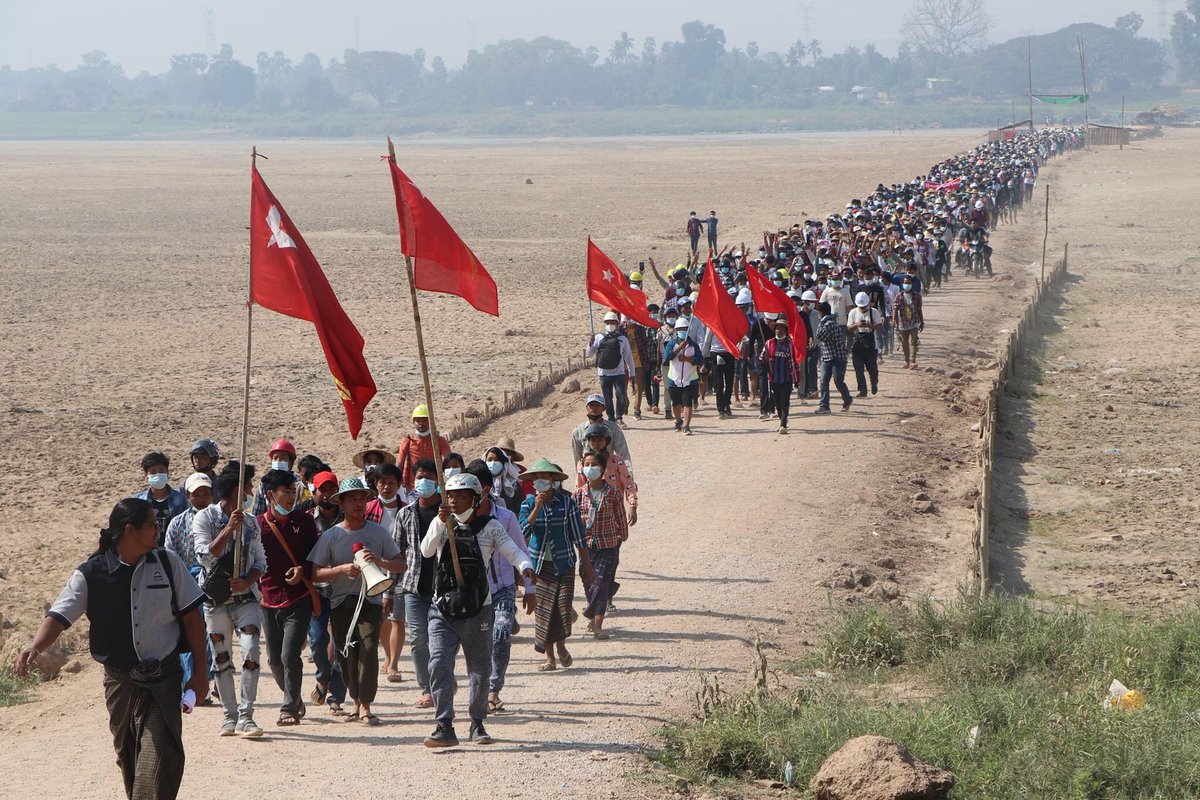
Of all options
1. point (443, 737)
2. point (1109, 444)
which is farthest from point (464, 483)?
point (1109, 444)

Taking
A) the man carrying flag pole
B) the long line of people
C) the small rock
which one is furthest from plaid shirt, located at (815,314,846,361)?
the small rock

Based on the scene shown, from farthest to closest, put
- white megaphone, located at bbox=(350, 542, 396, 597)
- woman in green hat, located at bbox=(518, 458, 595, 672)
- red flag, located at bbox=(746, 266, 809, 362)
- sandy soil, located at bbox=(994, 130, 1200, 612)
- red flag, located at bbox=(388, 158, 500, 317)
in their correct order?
red flag, located at bbox=(746, 266, 809, 362) → sandy soil, located at bbox=(994, 130, 1200, 612) → woman in green hat, located at bbox=(518, 458, 595, 672) → red flag, located at bbox=(388, 158, 500, 317) → white megaphone, located at bbox=(350, 542, 396, 597)

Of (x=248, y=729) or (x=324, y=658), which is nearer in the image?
(x=248, y=729)

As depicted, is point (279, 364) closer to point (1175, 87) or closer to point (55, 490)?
point (55, 490)

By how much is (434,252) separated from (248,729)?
263 centimetres

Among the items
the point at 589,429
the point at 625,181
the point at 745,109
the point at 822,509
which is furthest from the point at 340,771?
the point at 745,109

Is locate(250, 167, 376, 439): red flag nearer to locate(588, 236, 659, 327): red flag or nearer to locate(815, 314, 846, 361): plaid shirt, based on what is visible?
locate(588, 236, 659, 327): red flag

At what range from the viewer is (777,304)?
53.2 feet

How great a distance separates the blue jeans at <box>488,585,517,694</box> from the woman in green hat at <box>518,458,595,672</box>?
30.7 inches

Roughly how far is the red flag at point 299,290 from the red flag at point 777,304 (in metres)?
7.92

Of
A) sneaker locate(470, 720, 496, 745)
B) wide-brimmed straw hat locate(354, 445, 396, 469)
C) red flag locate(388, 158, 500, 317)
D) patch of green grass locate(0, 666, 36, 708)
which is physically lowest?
patch of green grass locate(0, 666, 36, 708)

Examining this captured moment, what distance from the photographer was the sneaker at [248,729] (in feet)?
25.1

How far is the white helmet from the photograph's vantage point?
23.9 ft

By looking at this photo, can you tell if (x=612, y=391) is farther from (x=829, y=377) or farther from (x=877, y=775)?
(x=877, y=775)
